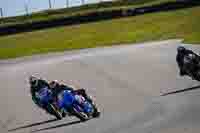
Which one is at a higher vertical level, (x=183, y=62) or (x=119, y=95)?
(x=183, y=62)

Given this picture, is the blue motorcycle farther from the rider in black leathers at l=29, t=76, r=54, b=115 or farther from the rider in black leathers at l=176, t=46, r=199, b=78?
the rider in black leathers at l=176, t=46, r=199, b=78

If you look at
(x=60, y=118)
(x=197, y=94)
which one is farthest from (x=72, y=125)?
(x=197, y=94)

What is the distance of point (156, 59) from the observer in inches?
807

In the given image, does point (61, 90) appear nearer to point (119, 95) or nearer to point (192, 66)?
point (119, 95)

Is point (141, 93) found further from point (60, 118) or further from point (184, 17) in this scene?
point (184, 17)

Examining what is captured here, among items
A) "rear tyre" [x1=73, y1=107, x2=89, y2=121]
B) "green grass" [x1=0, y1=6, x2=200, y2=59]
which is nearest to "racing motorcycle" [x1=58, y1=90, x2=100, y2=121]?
"rear tyre" [x1=73, y1=107, x2=89, y2=121]

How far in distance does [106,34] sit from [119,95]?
76.0 feet

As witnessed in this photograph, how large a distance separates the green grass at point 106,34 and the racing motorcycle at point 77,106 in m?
14.4

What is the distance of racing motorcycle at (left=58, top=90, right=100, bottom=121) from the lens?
14391 millimetres

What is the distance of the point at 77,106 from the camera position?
14.8 m

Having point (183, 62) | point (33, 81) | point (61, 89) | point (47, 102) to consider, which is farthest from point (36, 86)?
point (183, 62)

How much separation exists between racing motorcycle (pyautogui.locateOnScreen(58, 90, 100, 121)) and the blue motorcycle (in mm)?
296

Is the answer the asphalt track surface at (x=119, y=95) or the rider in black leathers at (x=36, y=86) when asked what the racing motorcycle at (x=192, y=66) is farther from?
the rider in black leathers at (x=36, y=86)

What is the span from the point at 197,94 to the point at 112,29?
26.2 m
